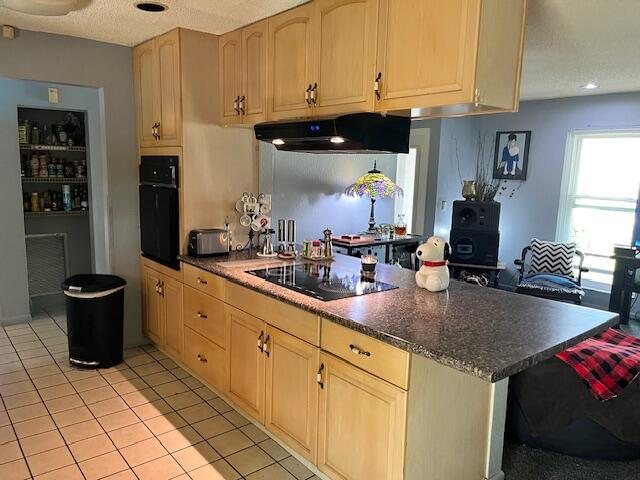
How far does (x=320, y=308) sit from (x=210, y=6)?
1674 mm

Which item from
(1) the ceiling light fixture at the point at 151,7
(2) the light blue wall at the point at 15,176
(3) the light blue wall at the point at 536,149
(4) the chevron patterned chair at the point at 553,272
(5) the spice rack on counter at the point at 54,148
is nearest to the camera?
(1) the ceiling light fixture at the point at 151,7

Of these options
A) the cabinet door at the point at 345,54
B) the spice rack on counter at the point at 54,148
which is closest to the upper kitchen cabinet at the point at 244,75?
the cabinet door at the point at 345,54

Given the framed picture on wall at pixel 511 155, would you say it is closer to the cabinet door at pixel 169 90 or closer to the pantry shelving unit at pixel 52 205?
the cabinet door at pixel 169 90

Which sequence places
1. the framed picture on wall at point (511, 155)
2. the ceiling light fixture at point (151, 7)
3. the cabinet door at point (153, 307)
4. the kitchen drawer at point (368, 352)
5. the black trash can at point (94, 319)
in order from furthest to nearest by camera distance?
the framed picture on wall at point (511, 155), the cabinet door at point (153, 307), the black trash can at point (94, 319), the ceiling light fixture at point (151, 7), the kitchen drawer at point (368, 352)

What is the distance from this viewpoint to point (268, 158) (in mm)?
3443

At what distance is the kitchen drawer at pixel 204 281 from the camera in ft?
8.84

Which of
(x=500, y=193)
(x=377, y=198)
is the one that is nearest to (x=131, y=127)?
(x=377, y=198)

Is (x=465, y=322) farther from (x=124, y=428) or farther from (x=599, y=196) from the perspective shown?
(x=599, y=196)

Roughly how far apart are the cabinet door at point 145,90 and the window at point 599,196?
168 inches

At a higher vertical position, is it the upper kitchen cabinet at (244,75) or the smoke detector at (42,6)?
the smoke detector at (42,6)

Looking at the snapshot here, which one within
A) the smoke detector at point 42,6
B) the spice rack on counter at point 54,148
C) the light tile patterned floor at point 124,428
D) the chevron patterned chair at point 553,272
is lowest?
the light tile patterned floor at point 124,428

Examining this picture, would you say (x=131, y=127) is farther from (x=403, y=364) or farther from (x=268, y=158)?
(x=403, y=364)

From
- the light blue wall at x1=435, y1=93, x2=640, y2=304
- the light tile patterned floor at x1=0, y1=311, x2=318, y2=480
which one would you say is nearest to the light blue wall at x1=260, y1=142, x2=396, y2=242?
the light blue wall at x1=435, y1=93, x2=640, y2=304

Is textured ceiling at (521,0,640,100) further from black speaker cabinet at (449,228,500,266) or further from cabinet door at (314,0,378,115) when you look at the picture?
black speaker cabinet at (449,228,500,266)
